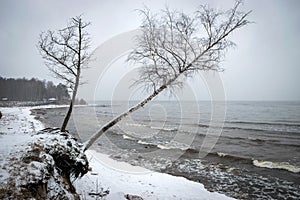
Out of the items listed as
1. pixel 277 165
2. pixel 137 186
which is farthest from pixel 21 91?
pixel 277 165

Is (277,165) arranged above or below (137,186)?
below

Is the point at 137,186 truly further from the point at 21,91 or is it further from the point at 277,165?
the point at 21,91

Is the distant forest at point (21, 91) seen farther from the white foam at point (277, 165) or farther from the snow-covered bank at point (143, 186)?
the white foam at point (277, 165)

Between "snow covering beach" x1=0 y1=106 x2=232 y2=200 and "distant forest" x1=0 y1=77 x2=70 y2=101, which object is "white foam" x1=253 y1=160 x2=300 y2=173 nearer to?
"snow covering beach" x1=0 y1=106 x2=232 y2=200

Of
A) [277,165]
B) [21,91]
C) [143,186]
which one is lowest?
[277,165]

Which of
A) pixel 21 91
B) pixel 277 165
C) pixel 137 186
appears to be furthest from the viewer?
pixel 21 91

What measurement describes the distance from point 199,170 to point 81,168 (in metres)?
7.38

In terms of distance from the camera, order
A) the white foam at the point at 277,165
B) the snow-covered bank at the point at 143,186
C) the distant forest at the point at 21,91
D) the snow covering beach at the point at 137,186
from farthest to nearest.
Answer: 1. the distant forest at the point at 21,91
2. the white foam at the point at 277,165
3. the snow-covered bank at the point at 143,186
4. the snow covering beach at the point at 137,186

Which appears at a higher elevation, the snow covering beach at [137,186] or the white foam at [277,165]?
the snow covering beach at [137,186]

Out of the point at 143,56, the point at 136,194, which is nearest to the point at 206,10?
the point at 143,56

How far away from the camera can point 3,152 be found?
3.38 meters

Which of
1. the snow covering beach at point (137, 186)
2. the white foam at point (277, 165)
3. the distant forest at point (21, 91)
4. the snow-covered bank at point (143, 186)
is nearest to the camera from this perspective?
the snow covering beach at point (137, 186)

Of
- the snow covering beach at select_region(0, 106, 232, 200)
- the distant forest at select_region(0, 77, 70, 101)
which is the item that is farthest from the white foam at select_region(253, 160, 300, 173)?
the distant forest at select_region(0, 77, 70, 101)

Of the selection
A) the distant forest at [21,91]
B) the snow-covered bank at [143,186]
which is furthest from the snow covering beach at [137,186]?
the distant forest at [21,91]
